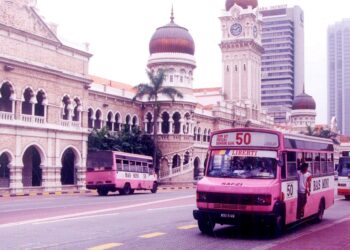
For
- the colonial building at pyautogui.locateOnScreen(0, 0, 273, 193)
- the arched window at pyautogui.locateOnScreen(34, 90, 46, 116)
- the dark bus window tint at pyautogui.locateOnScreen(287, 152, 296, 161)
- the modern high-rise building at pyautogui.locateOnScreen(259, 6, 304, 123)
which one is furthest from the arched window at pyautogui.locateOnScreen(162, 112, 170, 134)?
the modern high-rise building at pyautogui.locateOnScreen(259, 6, 304, 123)

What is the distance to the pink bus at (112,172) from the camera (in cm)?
3123

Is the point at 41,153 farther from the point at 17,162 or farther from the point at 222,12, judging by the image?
the point at 222,12

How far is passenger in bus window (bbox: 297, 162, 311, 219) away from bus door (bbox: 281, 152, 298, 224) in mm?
271

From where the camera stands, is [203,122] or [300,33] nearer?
[203,122]

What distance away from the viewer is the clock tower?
73.9 metres

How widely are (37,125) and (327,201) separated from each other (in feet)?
74.2

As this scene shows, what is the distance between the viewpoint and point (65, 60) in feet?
127

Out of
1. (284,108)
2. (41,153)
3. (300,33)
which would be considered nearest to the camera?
(41,153)

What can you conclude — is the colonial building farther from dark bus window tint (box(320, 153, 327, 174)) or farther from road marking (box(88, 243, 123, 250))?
road marking (box(88, 243, 123, 250))

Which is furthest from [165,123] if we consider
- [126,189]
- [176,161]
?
[126,189]

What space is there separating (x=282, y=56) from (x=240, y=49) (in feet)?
268

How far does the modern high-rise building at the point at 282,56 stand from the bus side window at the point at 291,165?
13943 centimetres

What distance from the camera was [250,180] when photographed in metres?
12.4

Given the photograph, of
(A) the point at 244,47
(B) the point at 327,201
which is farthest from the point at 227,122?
(B) the point at 327,201
